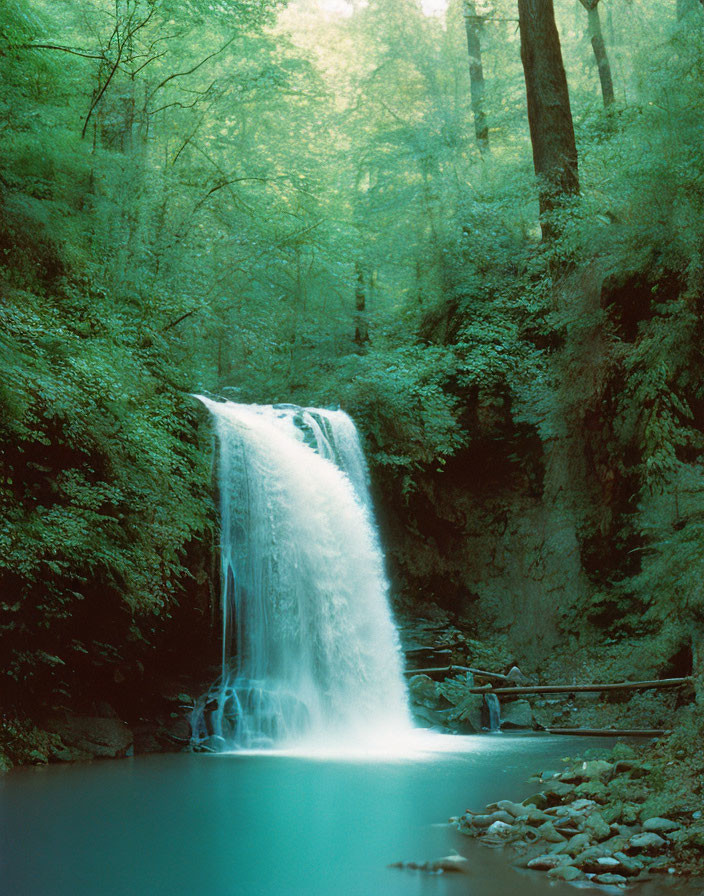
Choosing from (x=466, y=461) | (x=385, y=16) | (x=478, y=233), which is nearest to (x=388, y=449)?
(x=466, y=461)

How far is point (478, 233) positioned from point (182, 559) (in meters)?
8.15

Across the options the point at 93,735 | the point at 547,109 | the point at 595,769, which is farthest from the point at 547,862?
the point at 547,109

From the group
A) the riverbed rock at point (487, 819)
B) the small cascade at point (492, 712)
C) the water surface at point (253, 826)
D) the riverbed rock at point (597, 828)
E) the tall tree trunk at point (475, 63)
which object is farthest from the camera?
the tall tree trunk at point (475, 63)

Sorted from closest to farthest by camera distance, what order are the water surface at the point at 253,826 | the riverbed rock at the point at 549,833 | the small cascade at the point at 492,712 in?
the water surface at the point at 253,826, the riverbed rock at the point at 549,833, the small cascade at the point at 492,712

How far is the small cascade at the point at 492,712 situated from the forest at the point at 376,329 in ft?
3.78

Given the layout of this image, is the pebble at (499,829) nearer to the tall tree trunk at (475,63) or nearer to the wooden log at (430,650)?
the wooden log at (430,650)

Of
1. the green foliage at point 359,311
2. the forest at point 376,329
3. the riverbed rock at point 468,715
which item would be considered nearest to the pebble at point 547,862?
the forest at point 376,329

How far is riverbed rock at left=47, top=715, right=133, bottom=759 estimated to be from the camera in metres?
7.95

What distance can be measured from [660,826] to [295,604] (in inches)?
259

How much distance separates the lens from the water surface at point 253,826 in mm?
4004

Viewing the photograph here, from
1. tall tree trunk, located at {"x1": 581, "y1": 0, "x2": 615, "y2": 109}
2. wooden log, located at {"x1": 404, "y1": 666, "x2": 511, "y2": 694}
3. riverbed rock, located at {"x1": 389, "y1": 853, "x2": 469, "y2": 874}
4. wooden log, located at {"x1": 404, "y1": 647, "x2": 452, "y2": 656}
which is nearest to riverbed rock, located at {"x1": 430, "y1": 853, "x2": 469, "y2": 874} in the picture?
riverbed rock, located at {"x1": 389, "y1": 853, "x2": 469, "y2": 874}

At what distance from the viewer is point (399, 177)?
1691 cm

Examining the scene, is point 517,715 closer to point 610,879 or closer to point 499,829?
point 499,829

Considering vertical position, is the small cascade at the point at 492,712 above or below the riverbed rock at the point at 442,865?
below
